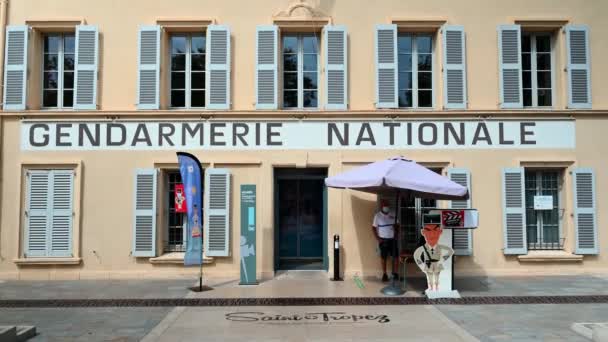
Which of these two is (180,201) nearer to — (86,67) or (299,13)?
(86,67)

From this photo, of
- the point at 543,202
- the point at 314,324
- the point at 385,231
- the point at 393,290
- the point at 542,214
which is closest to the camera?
the point at 314,324

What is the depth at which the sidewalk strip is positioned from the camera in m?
8.18

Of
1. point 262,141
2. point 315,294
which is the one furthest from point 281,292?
point 262,141

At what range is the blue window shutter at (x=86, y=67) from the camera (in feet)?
34.5

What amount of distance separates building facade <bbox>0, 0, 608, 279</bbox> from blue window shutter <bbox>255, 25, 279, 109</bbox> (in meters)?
0.04

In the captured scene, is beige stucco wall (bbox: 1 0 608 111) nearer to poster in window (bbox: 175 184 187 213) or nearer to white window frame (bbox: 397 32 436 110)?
white window frame (bbox: 397 32 436 110)

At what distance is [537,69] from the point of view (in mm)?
11078

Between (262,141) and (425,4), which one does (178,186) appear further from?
(425,4)

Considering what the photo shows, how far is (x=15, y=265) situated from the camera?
1034 cm

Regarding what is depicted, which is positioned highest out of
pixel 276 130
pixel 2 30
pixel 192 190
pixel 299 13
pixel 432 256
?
pixel 299 13

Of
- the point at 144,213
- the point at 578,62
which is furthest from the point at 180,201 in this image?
the point at 578,62

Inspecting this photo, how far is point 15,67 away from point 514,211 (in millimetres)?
10165

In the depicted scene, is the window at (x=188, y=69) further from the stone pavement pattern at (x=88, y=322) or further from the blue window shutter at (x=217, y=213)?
the stone pavement pattern at (x=88, y=322)

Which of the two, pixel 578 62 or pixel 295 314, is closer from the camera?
pixel 295 314
